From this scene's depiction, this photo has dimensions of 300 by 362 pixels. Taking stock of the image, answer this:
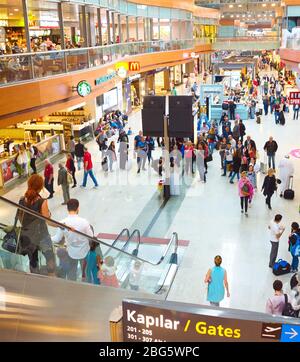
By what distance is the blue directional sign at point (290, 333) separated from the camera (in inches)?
132

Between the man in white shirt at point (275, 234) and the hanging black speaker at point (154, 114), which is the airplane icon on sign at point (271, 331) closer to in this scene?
the man in white shirt at point (275, 234)

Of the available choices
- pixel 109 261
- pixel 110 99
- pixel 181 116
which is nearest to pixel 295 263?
pixel 109 261

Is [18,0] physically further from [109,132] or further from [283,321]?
[283,321]

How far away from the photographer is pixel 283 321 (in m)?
3.36

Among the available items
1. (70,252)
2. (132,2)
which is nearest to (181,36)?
(132,2)

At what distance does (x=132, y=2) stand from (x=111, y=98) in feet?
25.4

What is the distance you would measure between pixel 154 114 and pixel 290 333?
463 inches

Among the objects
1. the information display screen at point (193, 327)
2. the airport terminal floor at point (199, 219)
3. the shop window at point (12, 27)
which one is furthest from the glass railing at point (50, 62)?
the information display screen at point (193, 327)

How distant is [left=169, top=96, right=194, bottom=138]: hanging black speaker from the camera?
14.0 meters

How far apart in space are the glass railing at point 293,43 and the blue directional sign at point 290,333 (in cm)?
1946

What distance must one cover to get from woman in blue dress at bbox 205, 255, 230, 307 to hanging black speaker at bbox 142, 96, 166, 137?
7372 mm

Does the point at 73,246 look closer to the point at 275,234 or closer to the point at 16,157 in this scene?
the point at 275,234

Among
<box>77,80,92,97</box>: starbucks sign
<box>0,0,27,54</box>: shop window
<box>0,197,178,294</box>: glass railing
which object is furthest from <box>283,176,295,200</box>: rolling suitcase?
<box>0,0,27,54</box>: shop window

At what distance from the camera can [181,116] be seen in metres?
14.2
